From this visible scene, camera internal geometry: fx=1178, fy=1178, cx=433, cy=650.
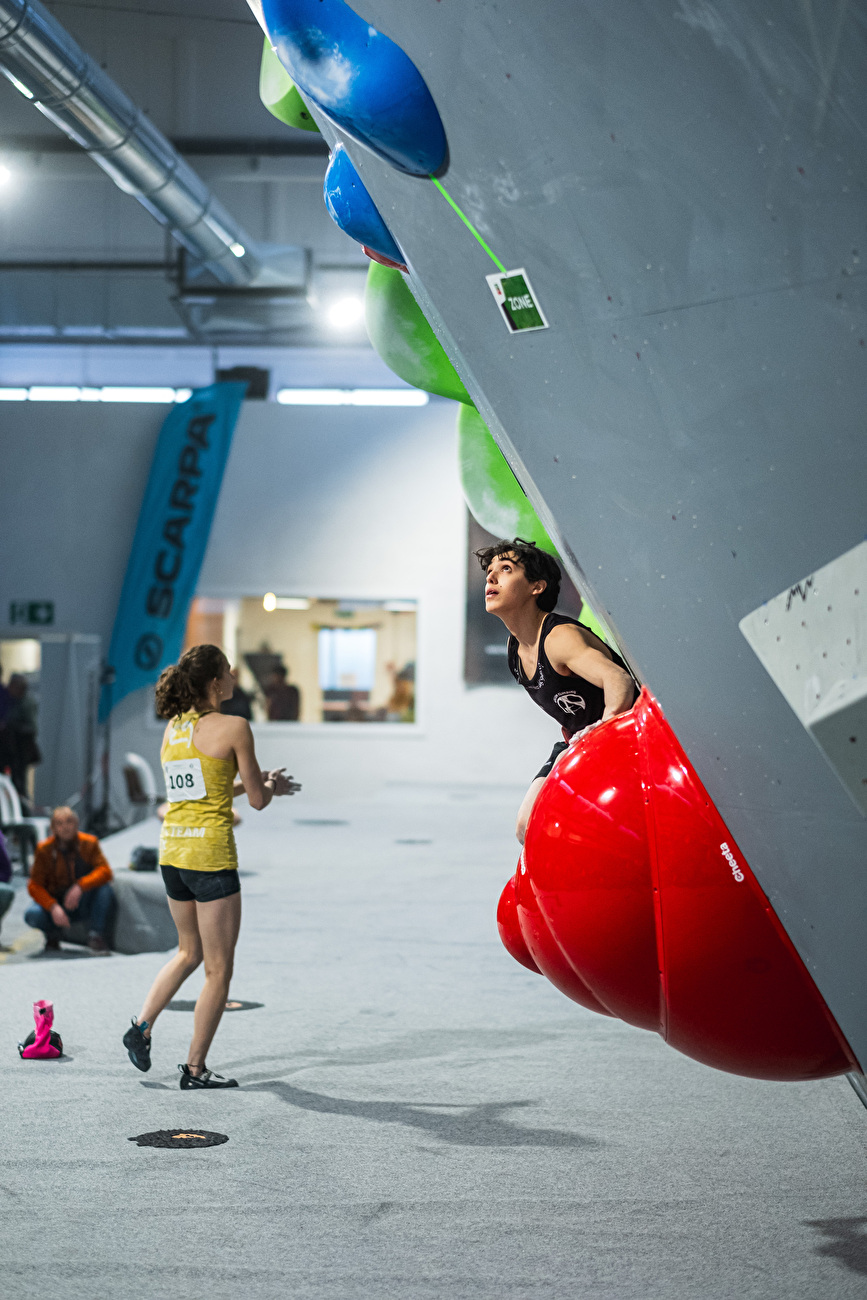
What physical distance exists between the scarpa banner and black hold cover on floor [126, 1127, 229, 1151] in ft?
36.3

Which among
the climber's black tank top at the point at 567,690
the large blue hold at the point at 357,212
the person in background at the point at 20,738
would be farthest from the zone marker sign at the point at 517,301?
the person in background at the point at 20,738

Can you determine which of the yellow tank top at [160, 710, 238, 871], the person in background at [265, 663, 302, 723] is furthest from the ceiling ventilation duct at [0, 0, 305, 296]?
the yellow tank top at [160, 710, 238, 871]

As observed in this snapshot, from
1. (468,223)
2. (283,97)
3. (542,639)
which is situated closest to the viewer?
(468,223)

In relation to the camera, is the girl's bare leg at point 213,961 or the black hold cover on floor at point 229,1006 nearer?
the girl's bare leg at point 213,961

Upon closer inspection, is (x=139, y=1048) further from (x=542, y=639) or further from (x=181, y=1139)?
(x=542, y=639)

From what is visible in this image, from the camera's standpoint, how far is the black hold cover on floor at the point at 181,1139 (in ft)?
11.6

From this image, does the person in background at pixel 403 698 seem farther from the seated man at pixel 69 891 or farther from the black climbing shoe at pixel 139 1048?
the black climbing shoe at pixel 139 1048

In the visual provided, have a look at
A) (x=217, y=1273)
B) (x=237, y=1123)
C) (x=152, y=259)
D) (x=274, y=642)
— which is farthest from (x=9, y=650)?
(x=217, y=1273)

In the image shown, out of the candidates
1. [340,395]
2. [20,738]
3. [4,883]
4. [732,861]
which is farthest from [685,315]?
[340,395]

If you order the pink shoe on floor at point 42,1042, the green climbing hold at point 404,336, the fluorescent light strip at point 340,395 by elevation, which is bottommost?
the pink shoe on floor at point 42,1042

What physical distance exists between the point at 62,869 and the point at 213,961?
363 cm

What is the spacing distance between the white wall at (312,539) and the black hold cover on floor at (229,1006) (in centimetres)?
936

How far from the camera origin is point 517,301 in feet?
6.20

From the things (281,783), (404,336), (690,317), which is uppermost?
(404,336)
